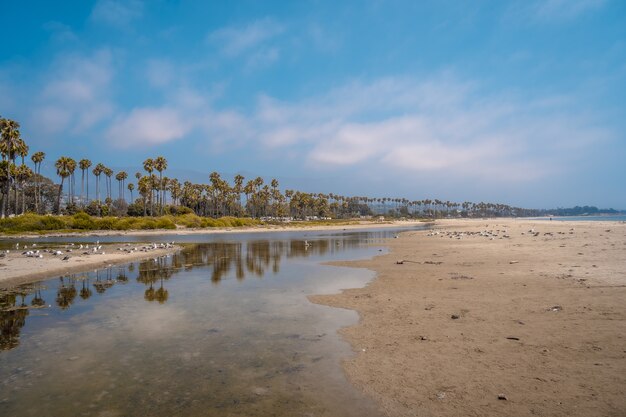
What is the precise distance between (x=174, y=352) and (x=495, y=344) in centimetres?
807

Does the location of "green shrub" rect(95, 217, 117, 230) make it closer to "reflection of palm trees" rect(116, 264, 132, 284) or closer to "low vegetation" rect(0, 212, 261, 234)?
"low vegetation" rect(0, 212, 261, 234)

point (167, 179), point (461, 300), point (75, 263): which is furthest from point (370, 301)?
point (167, 179)

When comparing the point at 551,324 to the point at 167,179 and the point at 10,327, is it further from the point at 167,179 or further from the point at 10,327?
the point at 167,179

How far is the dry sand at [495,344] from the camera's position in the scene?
6535 mm

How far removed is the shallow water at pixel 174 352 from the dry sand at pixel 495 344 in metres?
1.00

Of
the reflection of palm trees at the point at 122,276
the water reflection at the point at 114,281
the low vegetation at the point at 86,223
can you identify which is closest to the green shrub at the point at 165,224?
the low vegetation at the point at 86,223

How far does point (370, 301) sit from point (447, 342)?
532cm

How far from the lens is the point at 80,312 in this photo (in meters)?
14.0

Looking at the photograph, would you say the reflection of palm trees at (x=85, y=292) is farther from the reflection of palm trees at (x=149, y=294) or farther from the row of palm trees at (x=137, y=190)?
the row of palm trees at (x=137, y=190)

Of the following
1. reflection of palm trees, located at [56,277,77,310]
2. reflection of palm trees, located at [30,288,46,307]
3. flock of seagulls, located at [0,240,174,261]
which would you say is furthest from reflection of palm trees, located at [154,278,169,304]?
flock of seagulls, located at [0,240,174,261]

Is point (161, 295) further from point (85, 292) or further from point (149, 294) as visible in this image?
point (85, 292)

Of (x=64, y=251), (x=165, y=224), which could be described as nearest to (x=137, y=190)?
(x=165, y=224)

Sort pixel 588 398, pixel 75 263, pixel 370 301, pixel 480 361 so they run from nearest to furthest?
1. pixel 588 398
2. pixel 480 361
3. pixel 370 301
4. pixel 75 263

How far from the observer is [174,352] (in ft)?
31.8
